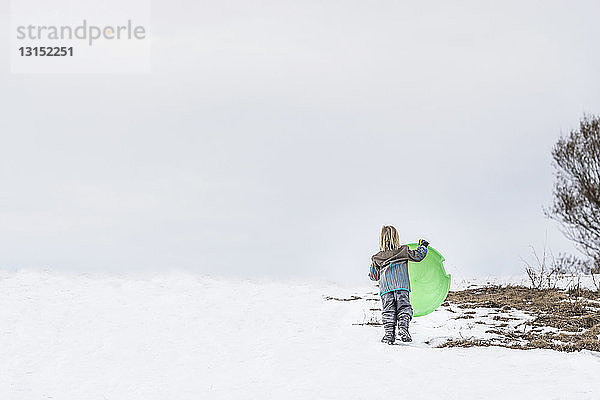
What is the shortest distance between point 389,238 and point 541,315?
11.2ft

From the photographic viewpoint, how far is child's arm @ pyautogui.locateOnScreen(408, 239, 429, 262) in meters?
8.50

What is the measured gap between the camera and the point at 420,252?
27.9 feet

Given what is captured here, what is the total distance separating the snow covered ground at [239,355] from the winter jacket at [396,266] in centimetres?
78

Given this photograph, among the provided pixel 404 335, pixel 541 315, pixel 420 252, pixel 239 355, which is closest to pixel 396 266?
pixel 420 252

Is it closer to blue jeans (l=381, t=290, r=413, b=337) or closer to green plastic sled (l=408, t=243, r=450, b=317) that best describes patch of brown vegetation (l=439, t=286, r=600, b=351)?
blue jeans (l=381, t=290, r=413, b=337)

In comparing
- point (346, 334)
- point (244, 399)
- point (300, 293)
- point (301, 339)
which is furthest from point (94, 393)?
point (300, 293)

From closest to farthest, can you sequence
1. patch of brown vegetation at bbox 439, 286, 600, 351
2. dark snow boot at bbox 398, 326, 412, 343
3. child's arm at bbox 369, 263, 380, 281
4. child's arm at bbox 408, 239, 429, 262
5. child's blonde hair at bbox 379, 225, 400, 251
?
patch of brown vegetation at bbox 439, 286, 600, 351 < dark snow boot at bbox 398, 326, 412, 343 < child's arm at bbox 408, 239, 429, 262 < child's blonde hair at bbox 379, 225, 400, 251 < child's arm at bbox 369, 263, 380, 281

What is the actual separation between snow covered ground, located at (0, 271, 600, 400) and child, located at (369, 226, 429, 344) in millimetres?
390

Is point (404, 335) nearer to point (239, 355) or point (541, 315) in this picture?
point (239, 355)

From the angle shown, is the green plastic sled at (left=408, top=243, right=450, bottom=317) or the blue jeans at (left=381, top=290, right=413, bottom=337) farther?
the green plastic sled at (left=408, top=243, right=450, bottom=317)

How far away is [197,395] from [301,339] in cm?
239

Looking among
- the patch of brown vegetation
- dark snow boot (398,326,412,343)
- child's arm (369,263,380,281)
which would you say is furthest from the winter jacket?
the patch of brown vegetation

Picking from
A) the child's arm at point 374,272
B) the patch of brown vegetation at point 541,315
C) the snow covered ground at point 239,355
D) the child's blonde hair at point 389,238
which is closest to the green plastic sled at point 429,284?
the snow covered ground at point 239,355

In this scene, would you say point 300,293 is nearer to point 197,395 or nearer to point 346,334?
point 346,334
